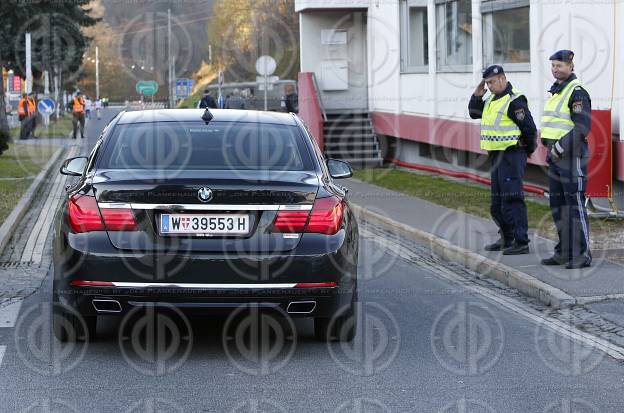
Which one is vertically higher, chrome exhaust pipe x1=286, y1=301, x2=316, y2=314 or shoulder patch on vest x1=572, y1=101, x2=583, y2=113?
shoulder patch on vest x1=572, y1=101, x2=583, y2=113

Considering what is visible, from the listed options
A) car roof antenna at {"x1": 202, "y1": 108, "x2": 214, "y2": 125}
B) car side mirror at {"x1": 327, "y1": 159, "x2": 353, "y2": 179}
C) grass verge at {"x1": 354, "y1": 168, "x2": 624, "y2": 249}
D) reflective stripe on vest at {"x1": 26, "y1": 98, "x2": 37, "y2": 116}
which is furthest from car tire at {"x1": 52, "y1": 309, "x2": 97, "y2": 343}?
reflective stripe on vest at {"x1": 26, "y1": 98, "x2": 37, "y2": 116}

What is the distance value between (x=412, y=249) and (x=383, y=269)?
5.77 ft

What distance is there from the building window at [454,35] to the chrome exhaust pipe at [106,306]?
15079 mm

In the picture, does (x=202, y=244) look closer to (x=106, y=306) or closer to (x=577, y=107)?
(x=106, y=306)

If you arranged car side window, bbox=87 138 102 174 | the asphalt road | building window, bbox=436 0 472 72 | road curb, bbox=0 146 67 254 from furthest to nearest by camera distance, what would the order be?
building window, bbox=436 0 472 72
road curb, bbox=0 146 67 254
car side window, bbox=87 138 102 174
the asphalt road

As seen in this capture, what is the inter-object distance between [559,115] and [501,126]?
0.92m

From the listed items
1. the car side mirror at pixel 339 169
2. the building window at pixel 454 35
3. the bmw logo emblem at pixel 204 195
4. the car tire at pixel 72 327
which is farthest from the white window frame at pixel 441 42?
the bmw logo emblem at pixel 204 195

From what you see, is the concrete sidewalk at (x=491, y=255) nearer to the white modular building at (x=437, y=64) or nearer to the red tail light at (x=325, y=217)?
the white modular building at (x=437, y=64)

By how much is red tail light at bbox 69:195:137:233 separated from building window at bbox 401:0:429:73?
1799cm

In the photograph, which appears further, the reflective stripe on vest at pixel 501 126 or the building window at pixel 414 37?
the building window at pixel 414 37

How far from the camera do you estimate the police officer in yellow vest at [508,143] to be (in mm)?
10758

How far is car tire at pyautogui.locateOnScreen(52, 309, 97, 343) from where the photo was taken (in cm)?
698

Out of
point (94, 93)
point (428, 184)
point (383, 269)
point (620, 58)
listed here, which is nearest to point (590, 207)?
point (620, 58)

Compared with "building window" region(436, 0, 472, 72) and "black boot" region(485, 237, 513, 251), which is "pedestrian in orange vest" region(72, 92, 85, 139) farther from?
"black boot" region(485, 237, 513, 251)
